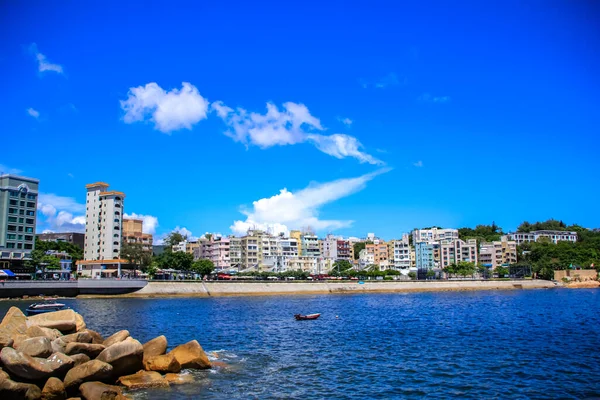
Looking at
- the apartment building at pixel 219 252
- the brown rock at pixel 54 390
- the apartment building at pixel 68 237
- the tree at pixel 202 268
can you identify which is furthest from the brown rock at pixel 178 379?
the apartment building at pixel 68 237

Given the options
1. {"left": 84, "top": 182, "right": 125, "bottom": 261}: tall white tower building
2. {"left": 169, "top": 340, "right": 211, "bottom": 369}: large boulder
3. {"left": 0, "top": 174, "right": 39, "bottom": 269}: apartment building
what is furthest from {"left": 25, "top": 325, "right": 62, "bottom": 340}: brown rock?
{"left": 84, "top": 182, "right": 125, "bottom": 261}: tall white tower building

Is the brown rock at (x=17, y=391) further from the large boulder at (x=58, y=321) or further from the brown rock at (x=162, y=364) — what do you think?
the large boulder at (x=58, y=321)

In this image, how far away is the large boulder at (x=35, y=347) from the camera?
74.3 ft

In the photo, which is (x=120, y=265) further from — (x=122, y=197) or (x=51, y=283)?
(x=51, y=283)

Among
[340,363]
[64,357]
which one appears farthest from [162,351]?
[340,363]

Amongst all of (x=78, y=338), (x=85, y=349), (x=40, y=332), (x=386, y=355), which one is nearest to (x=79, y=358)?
(x=85, y=349)

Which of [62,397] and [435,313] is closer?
[62,397]

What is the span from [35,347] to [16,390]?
2.08m

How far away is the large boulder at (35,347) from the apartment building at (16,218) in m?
110

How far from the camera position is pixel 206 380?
27.5 metres

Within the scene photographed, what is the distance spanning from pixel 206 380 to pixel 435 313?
4874 cm

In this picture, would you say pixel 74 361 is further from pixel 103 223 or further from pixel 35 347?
pixel 103 223

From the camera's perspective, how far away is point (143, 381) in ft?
84.0

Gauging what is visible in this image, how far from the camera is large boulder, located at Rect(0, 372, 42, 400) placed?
21078mm
